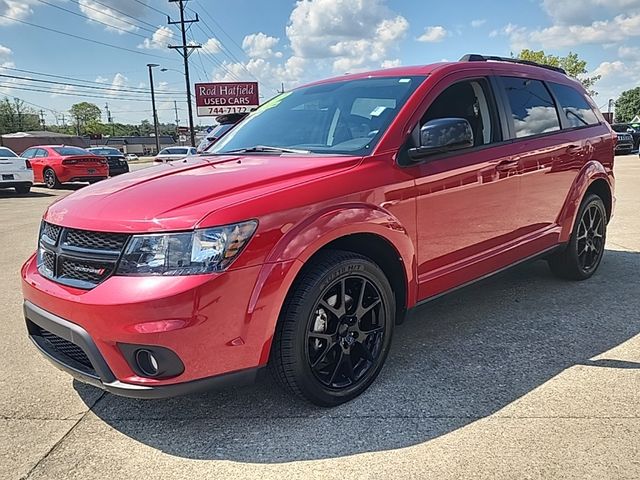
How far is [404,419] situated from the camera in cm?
278

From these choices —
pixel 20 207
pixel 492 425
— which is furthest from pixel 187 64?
pixel 492 425

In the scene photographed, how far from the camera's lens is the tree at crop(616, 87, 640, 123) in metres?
93.9

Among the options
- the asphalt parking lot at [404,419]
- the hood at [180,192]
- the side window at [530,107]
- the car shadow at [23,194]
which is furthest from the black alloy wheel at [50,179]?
the side window at [530,107]

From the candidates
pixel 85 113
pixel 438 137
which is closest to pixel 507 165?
pixel 438 137

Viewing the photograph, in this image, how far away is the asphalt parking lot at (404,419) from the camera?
2428 mm

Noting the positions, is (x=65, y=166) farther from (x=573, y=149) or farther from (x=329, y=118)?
(x=573, y=149)

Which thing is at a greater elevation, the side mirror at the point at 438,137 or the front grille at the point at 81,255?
the side mirror at the point at 438,137

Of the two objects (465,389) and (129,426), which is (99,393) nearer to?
(129,426)

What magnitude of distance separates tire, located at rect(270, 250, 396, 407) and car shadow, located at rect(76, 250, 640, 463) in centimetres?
14

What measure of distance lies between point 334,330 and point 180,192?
42.1 inches

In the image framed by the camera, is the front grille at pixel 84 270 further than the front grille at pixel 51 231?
No

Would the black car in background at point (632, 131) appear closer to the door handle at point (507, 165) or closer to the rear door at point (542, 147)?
the rear door at point (542, 147)

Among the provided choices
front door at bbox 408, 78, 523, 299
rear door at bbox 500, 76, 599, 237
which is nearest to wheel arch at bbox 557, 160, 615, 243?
rear door at bbox 500, 76, 599, 237

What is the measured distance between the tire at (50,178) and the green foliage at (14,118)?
76.4m
